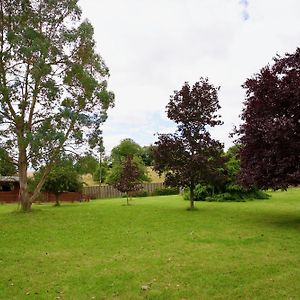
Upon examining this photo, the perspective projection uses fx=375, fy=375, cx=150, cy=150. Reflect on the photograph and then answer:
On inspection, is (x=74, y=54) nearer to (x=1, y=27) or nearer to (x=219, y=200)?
(x=1, y=27)

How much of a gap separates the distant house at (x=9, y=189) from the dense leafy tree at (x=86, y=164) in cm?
1782

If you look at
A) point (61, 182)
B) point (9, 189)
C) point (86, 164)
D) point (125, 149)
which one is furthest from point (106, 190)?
point (125, 149)

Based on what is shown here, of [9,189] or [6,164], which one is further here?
[9,189]

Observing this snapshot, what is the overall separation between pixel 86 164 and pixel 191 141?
6.35 m

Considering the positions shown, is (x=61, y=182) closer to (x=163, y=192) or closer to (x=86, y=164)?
(x=86, y=164)

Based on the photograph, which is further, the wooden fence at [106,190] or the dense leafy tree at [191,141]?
the wooden fence at [106,190]

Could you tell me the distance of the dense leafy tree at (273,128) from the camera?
536 inches

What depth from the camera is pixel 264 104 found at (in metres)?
14.9

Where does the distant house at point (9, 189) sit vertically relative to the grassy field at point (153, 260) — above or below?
above

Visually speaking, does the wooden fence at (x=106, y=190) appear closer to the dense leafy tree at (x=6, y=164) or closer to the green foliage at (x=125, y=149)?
the dense leafy tree at (x=6, y=164)

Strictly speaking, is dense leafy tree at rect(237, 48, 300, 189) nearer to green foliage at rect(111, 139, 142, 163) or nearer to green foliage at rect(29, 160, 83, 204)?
green foliage at rect(29, 160, 83, 204)

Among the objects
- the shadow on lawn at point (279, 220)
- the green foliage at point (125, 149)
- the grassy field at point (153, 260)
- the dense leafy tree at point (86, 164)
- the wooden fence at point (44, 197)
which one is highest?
the green foliage at point (125, 149)

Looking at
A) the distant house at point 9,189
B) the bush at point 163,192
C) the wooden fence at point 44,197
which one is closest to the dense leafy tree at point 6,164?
the distant house at point 9,189

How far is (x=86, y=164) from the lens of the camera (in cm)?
2214
